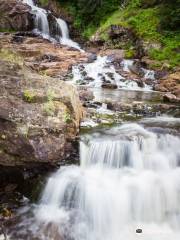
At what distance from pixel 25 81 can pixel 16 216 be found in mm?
2779

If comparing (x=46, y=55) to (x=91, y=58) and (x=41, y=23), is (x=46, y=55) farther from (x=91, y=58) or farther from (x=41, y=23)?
(x=41, y=23)

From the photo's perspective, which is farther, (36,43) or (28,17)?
(28,17)

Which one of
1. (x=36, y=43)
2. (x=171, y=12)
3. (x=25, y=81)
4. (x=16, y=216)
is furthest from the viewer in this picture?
(x=36, y=43)

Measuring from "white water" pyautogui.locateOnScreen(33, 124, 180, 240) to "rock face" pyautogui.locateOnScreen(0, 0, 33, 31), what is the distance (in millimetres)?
19944

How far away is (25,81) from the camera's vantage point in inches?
311

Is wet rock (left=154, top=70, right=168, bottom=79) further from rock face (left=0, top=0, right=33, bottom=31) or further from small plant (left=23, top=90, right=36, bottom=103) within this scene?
rock face (left=0, top=0, right=33, bottom=31)

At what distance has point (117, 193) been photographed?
23.7 ft

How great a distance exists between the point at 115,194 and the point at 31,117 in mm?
2185

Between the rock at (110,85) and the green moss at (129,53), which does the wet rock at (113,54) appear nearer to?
the green moss at (129,53)

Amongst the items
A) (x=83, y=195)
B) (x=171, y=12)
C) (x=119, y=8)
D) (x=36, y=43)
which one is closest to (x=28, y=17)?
(x=36, y=43)

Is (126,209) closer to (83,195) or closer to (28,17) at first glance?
(83,195)

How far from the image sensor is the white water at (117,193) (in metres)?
6.73

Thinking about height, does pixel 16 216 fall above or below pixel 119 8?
below

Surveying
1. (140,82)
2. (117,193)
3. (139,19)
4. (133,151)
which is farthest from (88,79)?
(117,193)
